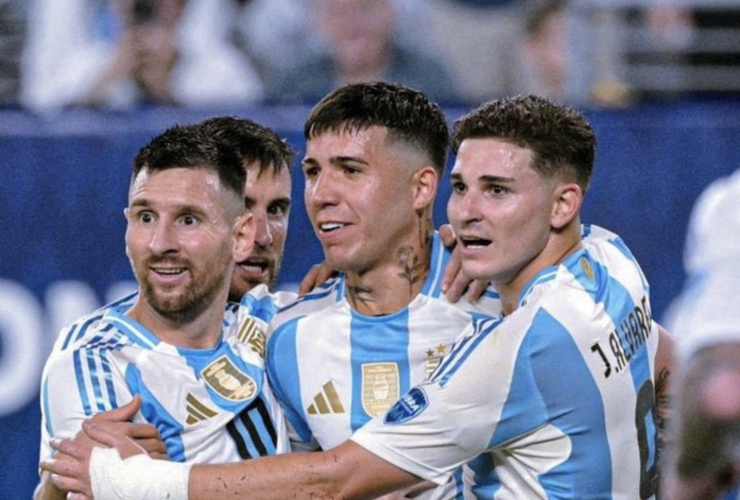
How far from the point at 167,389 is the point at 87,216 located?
2864 millimetres

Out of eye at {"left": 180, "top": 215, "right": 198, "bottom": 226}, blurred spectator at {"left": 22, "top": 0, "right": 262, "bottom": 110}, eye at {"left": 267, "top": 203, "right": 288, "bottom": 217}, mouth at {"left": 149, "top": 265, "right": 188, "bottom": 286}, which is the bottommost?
mouth at {"left": 149, "top": 265, "right": 188, "bottom": 286}

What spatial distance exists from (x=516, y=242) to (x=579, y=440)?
20.9 inches

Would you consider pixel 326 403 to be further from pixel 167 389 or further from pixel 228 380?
pixel 167 389

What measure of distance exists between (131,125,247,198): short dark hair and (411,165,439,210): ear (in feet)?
1.62

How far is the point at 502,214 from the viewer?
3.67 metres

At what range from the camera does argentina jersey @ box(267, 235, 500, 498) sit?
3941 mm

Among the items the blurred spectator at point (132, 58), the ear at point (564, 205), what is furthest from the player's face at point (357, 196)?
the blurred spectator at point (132, 58)

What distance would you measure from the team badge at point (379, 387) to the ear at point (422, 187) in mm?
482

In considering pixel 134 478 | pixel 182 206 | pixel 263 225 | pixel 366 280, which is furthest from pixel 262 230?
pixel 134 478

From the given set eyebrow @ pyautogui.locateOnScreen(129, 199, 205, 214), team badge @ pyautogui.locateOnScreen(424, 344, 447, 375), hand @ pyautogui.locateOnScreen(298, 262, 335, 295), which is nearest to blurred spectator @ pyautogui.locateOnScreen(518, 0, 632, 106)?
hand @ pyautogui.locateOnScreen(298, 262, 335, 295)

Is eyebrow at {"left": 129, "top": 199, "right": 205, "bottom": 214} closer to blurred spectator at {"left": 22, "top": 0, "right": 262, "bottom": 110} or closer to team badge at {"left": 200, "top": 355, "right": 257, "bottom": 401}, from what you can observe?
team badge at {"left": 200, "top": 355, "right": 257, "bottom": 401}

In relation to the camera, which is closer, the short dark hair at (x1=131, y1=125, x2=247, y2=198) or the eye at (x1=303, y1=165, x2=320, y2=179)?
the short dark hair at (x1=131, y1=125, x2=247, y2=198)

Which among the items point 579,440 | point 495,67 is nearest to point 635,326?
point 579,440

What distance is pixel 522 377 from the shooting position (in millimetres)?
3445
